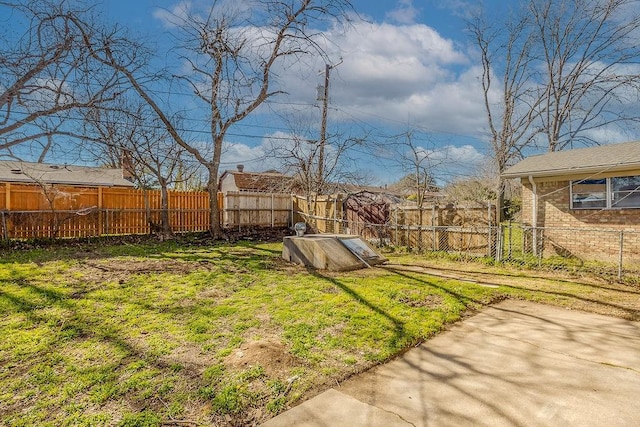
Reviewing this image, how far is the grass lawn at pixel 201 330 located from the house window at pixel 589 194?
382cm

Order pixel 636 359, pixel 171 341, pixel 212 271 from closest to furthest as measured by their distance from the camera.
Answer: pixel 636 359, pixel 171 341, pixel 212 271

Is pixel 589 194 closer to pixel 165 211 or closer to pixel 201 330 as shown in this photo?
pixel 201 330

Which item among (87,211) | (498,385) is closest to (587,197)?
(498,385)

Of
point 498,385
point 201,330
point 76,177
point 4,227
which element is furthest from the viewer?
point 76,177

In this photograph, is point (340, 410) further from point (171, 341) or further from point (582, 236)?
point (582, 236)

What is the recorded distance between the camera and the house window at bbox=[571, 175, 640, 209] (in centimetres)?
828

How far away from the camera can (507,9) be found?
1697cm

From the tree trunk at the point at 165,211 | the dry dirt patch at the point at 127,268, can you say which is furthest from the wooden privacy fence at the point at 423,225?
the tree trunk at the point at 165,211

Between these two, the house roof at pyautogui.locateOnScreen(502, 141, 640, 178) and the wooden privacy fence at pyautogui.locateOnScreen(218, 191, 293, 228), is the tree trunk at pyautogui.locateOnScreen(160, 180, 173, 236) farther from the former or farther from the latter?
the house roof at pyautogui.locateOnScreen(502, 141, 640, 178)

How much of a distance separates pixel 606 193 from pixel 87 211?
14.9m

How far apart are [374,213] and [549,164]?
5234 millimetres

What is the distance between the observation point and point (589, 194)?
898 cm

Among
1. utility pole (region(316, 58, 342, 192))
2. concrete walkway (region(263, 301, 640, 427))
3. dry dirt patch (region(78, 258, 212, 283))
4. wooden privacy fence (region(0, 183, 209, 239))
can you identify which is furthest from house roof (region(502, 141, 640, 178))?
wooden privacy fence (region(0, 183, 209, 239))

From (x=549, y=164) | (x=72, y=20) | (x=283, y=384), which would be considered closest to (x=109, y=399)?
(x=283, y=384)
